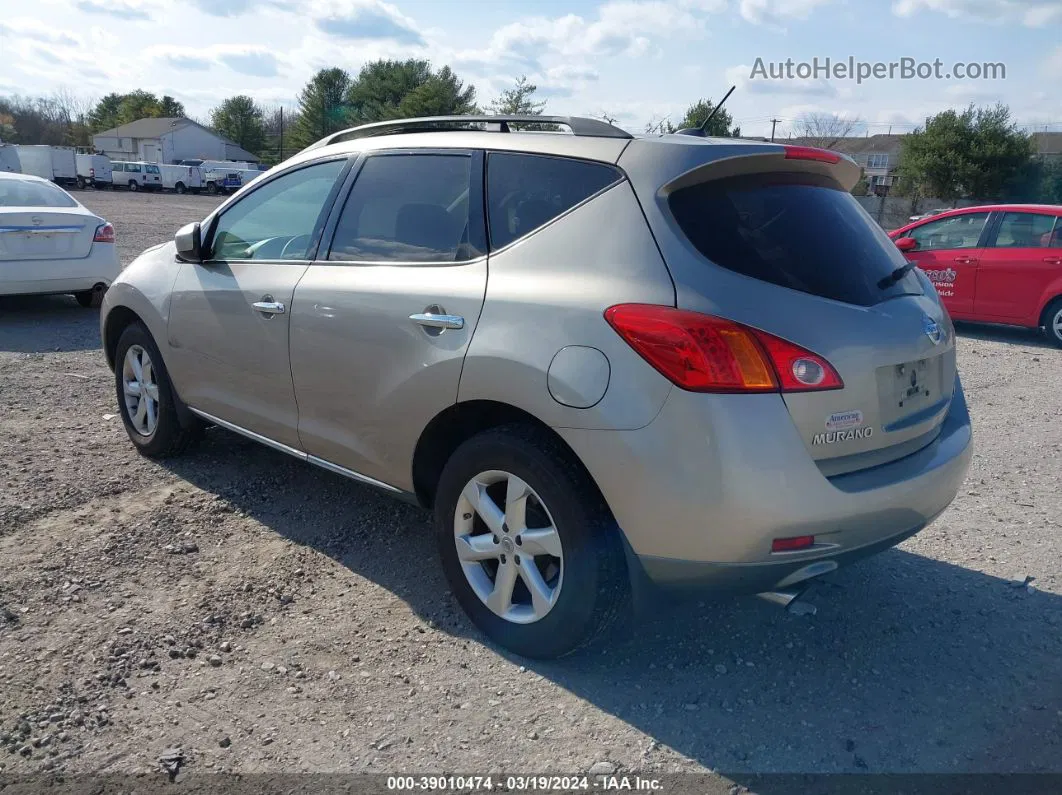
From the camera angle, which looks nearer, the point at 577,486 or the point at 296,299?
the point at 577,486

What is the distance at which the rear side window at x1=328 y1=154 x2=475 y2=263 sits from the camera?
11.4 feet

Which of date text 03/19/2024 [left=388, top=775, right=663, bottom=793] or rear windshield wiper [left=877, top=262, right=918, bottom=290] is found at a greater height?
rear windshield wiper [left=877, top=262, right=918, bottom=290]

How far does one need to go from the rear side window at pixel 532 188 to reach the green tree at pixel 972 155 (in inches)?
1462

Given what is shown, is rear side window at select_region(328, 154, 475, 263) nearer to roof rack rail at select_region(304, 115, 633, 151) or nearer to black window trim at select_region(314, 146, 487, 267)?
black window trim at select_region(314, 146, 487, 267)

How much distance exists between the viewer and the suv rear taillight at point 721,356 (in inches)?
104

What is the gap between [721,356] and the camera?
264cm

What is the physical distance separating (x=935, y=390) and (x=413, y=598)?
7.12ft

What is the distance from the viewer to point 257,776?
2604 millimetres

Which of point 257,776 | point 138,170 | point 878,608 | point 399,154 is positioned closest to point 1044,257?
point 878,608

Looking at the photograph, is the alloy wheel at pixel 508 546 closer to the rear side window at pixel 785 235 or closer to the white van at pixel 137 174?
the rear side window at pixel 785 235

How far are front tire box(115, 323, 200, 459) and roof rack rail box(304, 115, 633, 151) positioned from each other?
1.58m

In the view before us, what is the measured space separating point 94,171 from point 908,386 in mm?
61592

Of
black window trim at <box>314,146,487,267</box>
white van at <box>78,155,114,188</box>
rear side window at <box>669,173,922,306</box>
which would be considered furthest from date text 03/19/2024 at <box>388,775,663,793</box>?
white van at <box>78,155,114,188</box>

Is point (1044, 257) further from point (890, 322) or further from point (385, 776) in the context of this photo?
point (385, 776)
